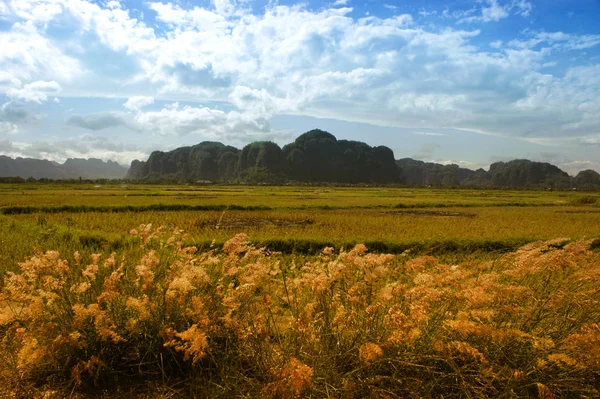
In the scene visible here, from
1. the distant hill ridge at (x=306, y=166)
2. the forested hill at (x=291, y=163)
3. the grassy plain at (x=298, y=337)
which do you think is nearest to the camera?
the grassy plain at (x=298, y=337)

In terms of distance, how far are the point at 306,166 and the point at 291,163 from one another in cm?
515

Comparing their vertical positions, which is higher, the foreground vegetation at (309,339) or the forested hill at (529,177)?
the forested hill at (529,177)

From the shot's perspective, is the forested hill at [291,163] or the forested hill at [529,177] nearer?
the forested hill at [291,163]

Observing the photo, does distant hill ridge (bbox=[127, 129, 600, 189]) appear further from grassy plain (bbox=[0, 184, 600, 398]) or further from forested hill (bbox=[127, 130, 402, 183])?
grassy plain (bbox=[0, 184, 600, 398])

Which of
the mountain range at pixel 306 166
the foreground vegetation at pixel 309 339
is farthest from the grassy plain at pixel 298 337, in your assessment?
the mountain range at pixel 306 166

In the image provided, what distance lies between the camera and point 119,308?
2955 mm

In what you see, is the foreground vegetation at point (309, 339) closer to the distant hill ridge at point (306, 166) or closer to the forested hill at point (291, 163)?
the distant hill ridge at point (306, 166)

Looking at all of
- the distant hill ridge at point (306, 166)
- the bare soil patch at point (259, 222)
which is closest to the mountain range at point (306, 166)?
the distant hill ridge at point (306, 166)

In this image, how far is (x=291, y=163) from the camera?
119 metres

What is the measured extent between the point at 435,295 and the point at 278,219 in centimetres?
1122

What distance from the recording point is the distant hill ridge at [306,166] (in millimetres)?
116750

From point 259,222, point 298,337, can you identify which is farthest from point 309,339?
point 259,222

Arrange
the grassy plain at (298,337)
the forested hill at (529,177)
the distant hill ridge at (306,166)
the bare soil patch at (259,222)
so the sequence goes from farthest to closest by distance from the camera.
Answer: the forested hill at (529,177) < the distant hill ridge at (306,166) < the bare soil patch at (259,222) < the grassy plain at (298,337)

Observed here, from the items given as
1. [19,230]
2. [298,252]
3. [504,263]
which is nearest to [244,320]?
[504,263]
